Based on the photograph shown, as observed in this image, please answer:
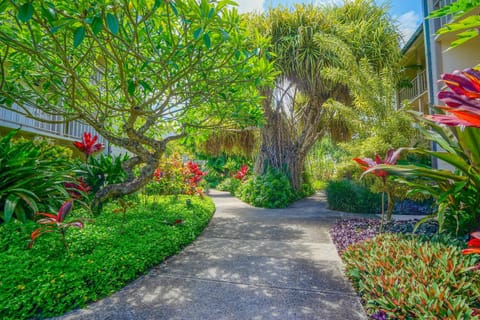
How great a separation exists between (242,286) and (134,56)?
102 inches

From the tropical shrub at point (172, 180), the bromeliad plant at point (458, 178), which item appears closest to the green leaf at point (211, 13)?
the bromeliad plant at point (458, 178)

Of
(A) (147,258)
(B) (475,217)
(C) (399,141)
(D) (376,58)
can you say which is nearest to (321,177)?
(D) (376,58)

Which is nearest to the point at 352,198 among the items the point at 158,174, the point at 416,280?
the point at 416,280

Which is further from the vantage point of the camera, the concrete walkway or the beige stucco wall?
the beige stucco wall

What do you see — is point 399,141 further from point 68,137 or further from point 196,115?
point 68,137

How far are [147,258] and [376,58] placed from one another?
7092mm

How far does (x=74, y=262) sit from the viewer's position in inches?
78.7

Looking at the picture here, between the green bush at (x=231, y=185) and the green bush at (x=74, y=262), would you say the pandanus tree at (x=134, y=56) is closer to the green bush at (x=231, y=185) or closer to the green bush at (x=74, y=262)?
the green bush at (x=74, y=262)

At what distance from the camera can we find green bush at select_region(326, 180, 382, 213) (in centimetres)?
579

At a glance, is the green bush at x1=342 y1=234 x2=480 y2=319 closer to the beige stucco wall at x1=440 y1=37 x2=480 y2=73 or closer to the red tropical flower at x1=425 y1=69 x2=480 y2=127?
the red tropical flower at x1=425 y1=69 x2=480 y2=127

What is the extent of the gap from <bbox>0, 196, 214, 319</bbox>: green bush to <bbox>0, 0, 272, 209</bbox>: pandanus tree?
4.26ft

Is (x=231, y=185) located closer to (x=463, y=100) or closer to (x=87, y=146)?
(x=87, y=146)

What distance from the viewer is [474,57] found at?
5449 millimetres

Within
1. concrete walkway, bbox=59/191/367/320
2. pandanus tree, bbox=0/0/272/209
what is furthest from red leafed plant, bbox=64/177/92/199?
concrete walkway, bbox=59/191/367/320
